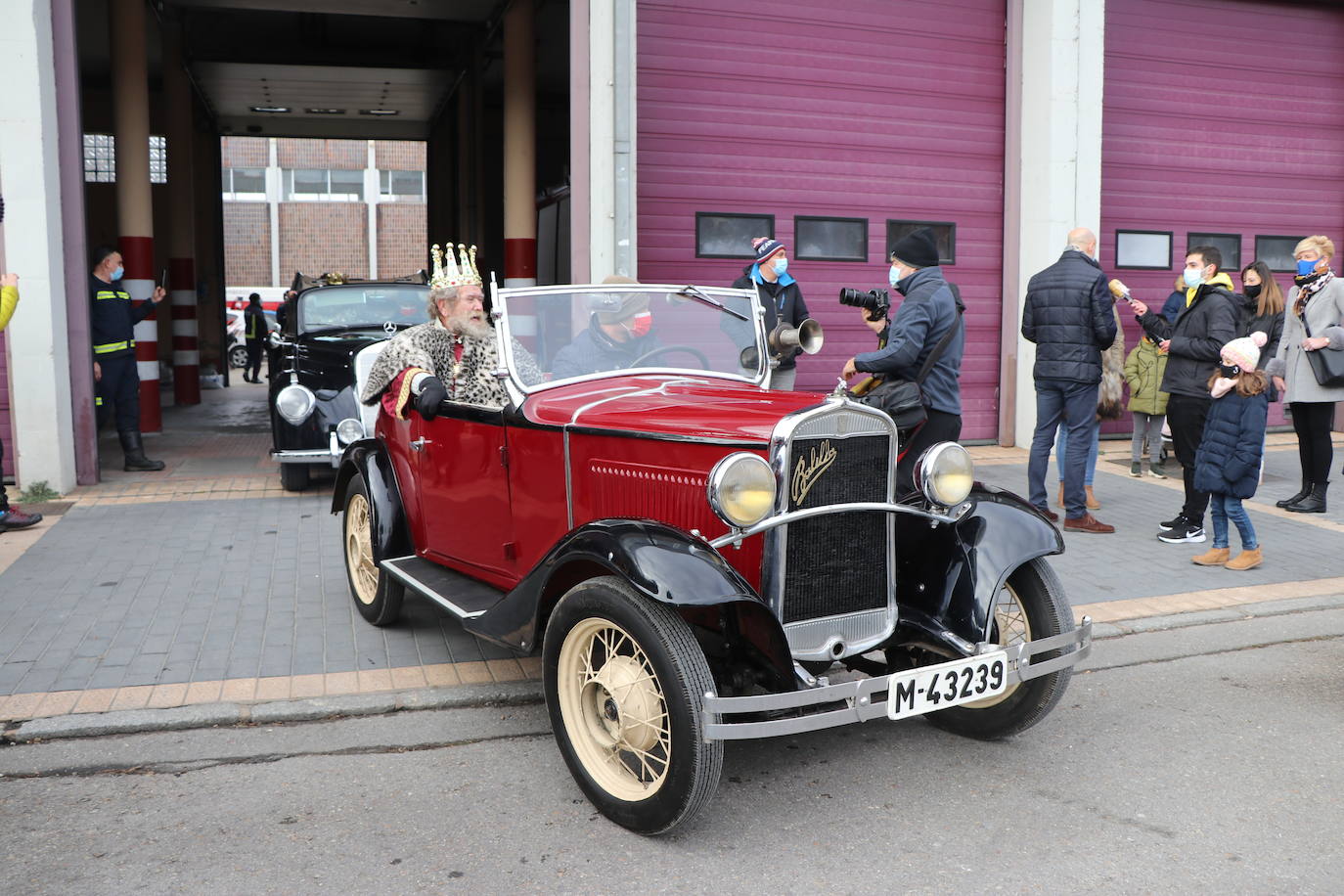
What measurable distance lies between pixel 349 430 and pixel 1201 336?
5.18m

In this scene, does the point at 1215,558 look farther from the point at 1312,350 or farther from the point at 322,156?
the point at 322,156

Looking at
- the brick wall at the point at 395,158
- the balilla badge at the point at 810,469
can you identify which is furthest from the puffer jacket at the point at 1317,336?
the brick wall at the point at 395,158

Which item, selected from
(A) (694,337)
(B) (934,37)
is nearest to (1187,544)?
(A) (694,337)

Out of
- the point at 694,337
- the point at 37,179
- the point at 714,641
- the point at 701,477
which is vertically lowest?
the point at 714,641

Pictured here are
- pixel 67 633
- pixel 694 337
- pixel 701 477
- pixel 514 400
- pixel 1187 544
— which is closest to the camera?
pixel 701 477

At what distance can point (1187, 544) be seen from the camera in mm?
7016

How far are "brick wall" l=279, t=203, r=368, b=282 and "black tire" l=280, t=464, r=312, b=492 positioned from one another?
42.8 m

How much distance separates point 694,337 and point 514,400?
796 mm

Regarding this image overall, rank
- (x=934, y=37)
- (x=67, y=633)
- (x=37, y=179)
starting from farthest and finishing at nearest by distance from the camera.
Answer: (x=934, y=37) < (x=37, y=179) < (x=67, y=633)

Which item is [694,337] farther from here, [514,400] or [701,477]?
[701,477]

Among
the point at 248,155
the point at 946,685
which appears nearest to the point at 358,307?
the point at 946,685

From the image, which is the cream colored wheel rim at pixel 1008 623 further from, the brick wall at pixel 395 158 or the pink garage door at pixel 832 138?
the brick wall at pixel 395 158

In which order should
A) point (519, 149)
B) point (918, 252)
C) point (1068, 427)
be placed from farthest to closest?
1. point (519, 149)
2. point (1068, 427)
3. point (918, 252)

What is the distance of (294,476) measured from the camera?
8672 mm
